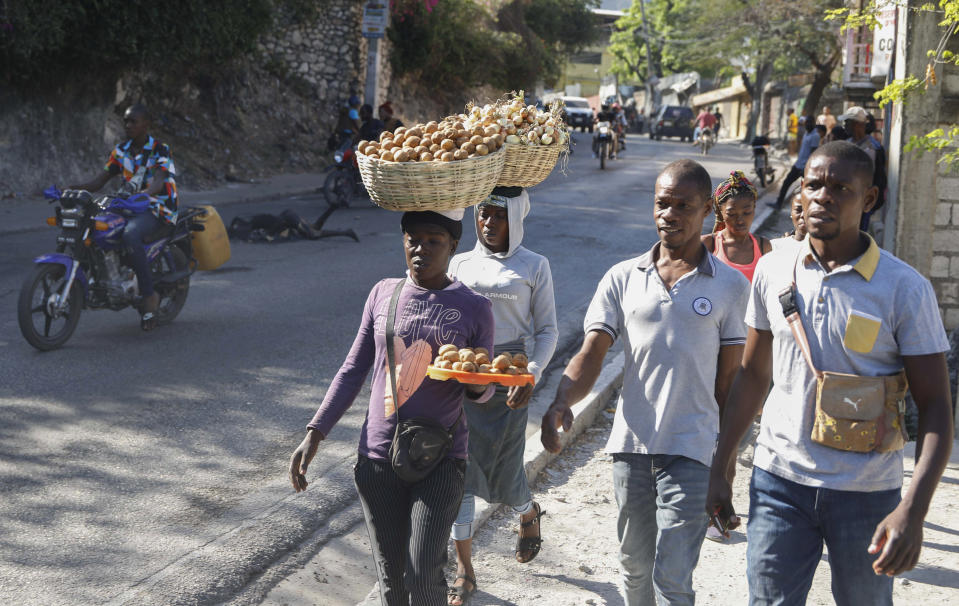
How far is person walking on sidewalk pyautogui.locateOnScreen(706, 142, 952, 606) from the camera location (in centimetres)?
269

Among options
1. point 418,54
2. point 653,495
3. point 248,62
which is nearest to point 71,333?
point 653,495

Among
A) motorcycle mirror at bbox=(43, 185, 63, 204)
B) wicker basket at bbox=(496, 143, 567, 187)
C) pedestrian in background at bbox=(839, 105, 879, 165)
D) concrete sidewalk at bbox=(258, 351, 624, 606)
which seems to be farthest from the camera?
pedestrian in background at bbox=(839, 105, 879, 165)

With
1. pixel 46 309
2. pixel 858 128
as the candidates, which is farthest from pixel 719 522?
pixel 858 128

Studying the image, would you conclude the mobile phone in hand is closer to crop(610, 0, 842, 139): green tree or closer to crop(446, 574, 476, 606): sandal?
crop(446, 574, 476, 606): sandal

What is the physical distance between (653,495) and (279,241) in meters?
11.1

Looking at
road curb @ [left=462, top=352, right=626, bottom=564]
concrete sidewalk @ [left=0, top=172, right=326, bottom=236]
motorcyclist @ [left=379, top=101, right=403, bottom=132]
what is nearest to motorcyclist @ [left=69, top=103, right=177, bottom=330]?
road curb @ [left=462, top=352, right=626, bottom=564]

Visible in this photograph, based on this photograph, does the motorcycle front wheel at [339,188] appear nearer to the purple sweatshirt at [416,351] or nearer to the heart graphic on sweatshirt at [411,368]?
the purple sweatshirt at [416,351]

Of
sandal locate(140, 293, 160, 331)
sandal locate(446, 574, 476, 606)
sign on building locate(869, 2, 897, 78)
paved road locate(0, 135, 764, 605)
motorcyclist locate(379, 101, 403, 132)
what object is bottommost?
sandal locate(446, 574, 476, 606)

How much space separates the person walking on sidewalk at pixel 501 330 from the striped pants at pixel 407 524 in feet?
2.86

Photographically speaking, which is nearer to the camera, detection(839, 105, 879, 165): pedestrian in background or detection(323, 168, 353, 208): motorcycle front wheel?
detection(839, 105, 879, 165): pedestrian in background

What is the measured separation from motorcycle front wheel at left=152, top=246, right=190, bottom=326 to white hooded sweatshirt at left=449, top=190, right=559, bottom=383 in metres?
5.16

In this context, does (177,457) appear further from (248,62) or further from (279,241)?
(248,62)

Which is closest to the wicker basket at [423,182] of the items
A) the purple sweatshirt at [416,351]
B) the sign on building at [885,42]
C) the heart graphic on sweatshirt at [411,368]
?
the purple sweatshirt at [416,351]

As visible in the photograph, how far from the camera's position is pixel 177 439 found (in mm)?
5934
